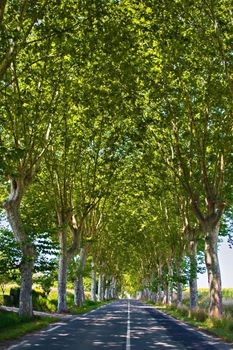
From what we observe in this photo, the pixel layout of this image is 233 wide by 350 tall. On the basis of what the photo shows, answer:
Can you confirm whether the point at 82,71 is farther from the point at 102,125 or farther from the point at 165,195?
the point at 165,195

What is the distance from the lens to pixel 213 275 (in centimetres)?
2272

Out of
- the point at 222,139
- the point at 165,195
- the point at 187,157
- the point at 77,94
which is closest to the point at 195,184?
the point at 187,157

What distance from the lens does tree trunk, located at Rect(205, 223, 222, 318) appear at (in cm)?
2236

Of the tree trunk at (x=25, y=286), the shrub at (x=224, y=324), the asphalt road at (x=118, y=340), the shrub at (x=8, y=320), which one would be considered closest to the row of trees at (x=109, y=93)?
the tree trunk at (x=25, y=286)

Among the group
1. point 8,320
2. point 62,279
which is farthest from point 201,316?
point 62,279

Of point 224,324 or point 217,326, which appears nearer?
point 224,324

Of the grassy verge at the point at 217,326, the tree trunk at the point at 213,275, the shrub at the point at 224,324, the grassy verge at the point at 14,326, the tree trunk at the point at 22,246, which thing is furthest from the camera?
the tree trunk at the point at 213,275

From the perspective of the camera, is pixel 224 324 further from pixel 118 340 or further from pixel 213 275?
pixel 118 340

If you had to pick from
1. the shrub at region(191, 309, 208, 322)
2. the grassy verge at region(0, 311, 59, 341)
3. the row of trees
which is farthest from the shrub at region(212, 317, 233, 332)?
the grassy verge at region(0, 311, 59, 341)

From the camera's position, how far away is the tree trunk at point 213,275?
73.4 feet

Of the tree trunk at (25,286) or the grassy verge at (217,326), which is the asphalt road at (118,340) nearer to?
the grassy verge at (217,326)

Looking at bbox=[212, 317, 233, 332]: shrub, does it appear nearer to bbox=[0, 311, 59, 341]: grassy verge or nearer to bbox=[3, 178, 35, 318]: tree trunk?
bbox=[0, 311, 59, 341]: grassy verge

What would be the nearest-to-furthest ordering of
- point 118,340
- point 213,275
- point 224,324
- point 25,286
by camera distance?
point 118,340, point 224,324, point 25,286, point 213,275

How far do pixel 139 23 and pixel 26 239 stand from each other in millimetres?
10906
